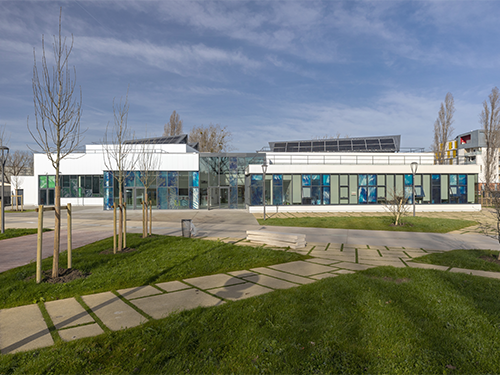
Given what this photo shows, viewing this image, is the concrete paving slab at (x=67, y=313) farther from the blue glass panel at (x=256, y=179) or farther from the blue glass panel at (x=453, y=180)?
the blue glass panel at (x=453, y=180)

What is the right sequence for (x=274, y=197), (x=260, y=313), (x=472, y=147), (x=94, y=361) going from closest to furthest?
1. (x=94, y=361)
2. (x=260, y=313)
3. (x=274, y=197)
4. (x=472, y=147)

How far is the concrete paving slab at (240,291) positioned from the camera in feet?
19.7

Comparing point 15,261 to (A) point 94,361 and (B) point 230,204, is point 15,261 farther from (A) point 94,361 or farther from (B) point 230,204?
(B) point 230,204

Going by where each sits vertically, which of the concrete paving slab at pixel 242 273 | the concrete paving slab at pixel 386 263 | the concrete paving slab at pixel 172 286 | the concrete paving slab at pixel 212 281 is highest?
A: the concrete paving slab at pixel 172 286

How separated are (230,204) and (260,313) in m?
28.9

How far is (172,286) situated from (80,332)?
2.40 meters

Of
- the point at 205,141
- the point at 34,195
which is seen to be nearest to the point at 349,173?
the point at 205,141

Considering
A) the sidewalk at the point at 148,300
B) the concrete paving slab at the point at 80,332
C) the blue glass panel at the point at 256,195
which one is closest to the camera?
the concrete paving slab at the point at 80,332

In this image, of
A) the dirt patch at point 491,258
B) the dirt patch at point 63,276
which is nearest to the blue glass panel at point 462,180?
the dirt patch at point 491,258

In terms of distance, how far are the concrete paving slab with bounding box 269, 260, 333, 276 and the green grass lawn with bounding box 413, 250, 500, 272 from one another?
11.1ft

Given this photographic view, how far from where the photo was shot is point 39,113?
743cm

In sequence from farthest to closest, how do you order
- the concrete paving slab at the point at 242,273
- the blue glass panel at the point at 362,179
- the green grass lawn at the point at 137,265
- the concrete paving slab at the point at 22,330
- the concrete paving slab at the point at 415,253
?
1. the blue glass panel at the point at 362,179
2. the concrete paving slab at the point at 415,253
3. the concrete paving slab at the point at 242,273
4. the green grass lawn at the point at 137,265
5. the concrete paving slab at the point at 22,330

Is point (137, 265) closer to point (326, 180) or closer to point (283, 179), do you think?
point (283, 179)

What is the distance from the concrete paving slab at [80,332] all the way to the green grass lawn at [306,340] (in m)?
0.22
